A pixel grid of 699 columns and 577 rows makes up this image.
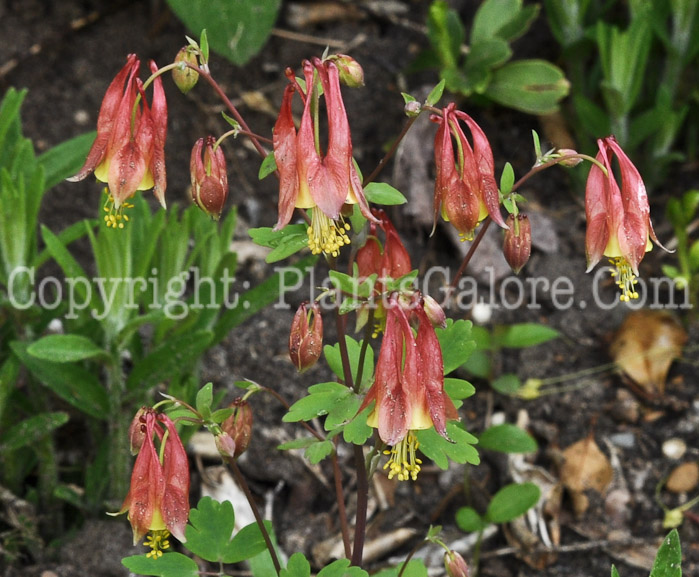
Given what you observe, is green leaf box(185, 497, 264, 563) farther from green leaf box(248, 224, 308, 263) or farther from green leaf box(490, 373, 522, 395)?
green leaf box(490, 373, 522, 395)

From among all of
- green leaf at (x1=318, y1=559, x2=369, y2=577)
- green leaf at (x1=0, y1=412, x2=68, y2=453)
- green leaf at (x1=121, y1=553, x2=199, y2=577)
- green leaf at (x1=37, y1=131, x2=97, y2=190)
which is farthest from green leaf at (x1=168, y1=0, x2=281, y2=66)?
green leaf at (x1=318, y1=559, x2=369, y2=577)

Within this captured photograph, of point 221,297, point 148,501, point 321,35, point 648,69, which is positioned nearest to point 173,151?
→ point 321,35

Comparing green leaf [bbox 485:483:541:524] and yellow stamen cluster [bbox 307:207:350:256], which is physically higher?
yellow stamen cluster [bbox 307:207:350:256]

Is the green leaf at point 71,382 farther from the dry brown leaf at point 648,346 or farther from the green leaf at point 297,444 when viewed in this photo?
the dry brown leaf at point 648,346

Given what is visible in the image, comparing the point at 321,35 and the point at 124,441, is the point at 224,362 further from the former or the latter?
the point at 321,35

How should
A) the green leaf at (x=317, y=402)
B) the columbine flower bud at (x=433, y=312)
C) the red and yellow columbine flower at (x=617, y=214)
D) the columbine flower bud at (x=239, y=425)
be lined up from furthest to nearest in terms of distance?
the columbine flower bud at (x=239, y=425)
the green leaf at (x=317, y=402)
the red and yellow columbine flower at (x=617, y=214)
the columbine flower bud at (x=433, y=312)

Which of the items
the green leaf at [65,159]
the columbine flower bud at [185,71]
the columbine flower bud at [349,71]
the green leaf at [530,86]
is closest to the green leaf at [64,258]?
the green leaf at [65,159]
